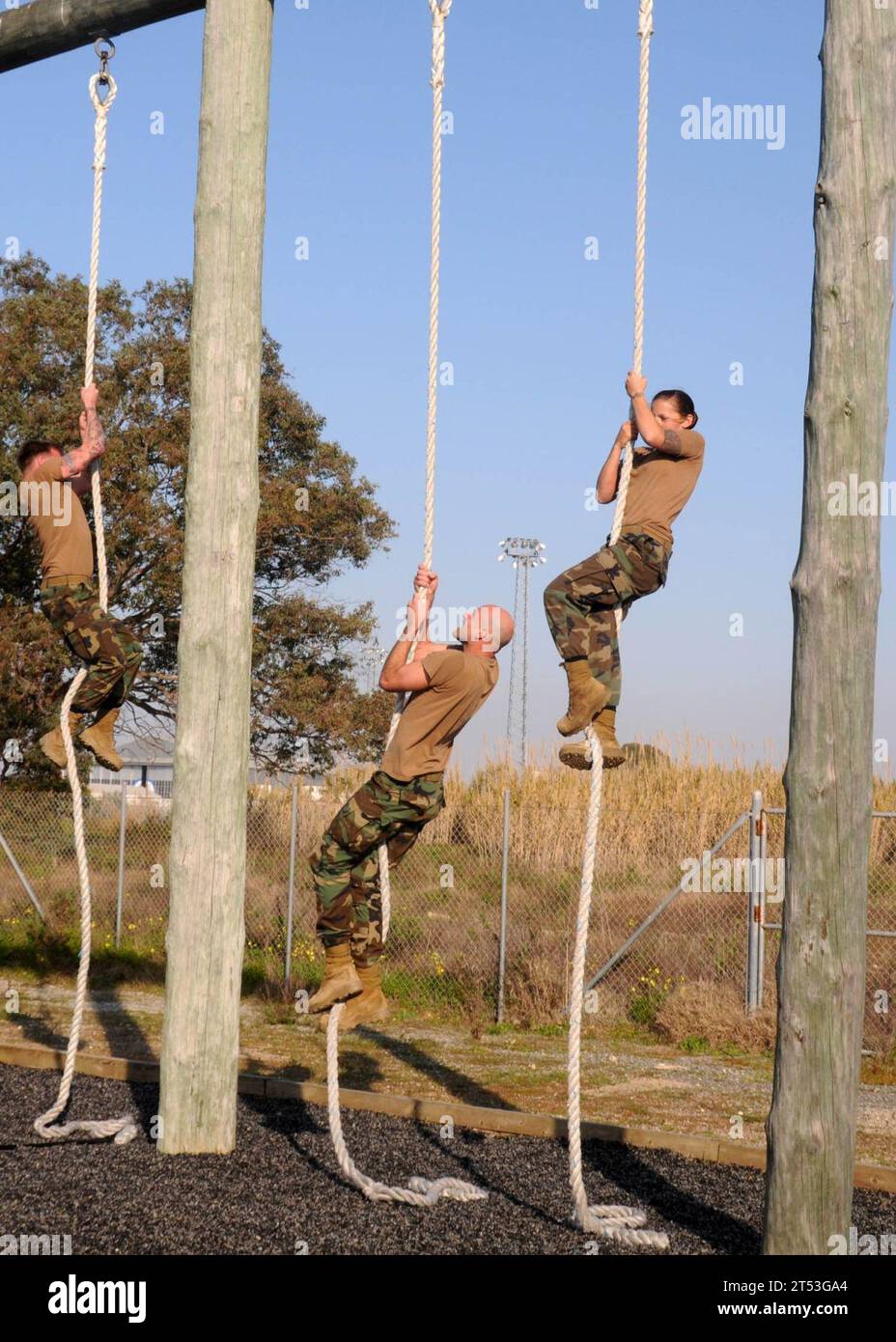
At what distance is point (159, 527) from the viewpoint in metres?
23.7

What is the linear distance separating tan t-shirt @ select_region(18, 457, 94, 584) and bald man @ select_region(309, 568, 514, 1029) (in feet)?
6.50

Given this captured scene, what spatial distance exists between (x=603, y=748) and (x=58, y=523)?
3065 mm

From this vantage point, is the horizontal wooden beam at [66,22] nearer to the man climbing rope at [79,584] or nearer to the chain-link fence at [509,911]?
the man climbing rope at [79,584]

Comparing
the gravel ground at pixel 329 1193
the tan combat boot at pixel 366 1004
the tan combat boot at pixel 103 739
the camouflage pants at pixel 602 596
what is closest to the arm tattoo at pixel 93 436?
the tan combat boot at pixel 103 739

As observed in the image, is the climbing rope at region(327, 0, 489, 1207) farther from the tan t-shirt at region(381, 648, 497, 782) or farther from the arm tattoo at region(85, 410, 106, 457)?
the arm tattoo at region(85, 410, 106, 457)

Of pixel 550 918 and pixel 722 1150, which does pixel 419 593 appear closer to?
pixel 722 1150

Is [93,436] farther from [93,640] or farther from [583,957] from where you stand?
[583,957]

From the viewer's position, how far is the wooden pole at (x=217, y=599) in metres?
6.73

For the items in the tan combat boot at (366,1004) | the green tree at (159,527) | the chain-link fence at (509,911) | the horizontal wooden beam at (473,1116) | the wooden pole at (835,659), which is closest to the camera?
the wooden pole at (835,659)

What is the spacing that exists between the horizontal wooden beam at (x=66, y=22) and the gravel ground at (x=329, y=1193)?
5.54 m

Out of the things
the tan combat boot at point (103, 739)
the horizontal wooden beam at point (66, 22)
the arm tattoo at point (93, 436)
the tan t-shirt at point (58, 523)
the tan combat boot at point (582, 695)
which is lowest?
the tan combat boot at point (103, 739)

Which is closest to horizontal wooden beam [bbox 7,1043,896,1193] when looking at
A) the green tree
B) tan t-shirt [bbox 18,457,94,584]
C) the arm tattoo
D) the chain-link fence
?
tan t-shirt [bbox 18,457,94,584]

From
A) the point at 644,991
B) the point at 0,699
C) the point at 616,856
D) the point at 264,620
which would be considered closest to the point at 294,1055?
the point at 644,991

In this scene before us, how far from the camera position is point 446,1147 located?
7.11 meters
